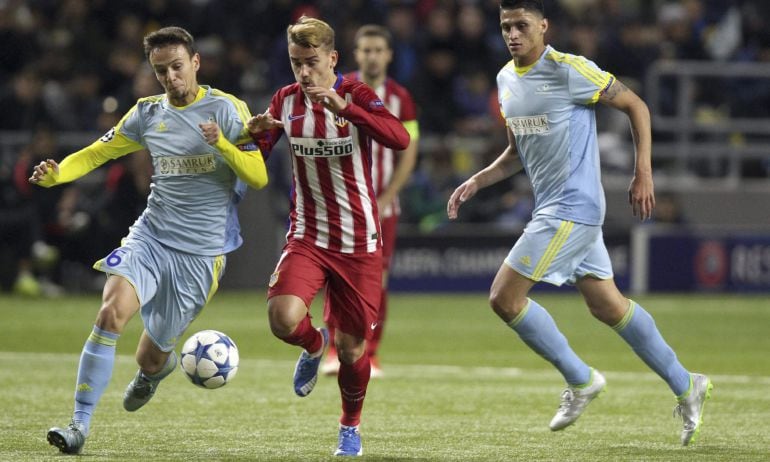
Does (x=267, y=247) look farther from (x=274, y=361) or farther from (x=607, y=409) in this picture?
(x=607, y=409)

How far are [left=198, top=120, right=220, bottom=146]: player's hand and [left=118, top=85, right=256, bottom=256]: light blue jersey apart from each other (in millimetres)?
455

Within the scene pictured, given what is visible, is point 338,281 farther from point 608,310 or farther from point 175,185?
point 608,310

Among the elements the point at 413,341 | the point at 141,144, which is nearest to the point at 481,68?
the point at 413,341

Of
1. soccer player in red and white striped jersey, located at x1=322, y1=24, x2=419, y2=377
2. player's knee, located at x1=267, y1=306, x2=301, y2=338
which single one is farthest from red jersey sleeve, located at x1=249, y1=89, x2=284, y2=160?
soccer player in red and white striped jersey, located at x1=322, y1=24, x2=419, y2=377

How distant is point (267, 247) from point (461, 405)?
9805 mm

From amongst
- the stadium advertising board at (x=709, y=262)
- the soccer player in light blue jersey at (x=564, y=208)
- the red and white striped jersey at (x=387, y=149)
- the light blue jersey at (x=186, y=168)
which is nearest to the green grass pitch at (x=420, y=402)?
the soccer player in light blue jersey at (x=564, y=208)

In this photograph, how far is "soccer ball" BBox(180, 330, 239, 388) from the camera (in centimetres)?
728

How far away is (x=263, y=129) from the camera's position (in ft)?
22.9

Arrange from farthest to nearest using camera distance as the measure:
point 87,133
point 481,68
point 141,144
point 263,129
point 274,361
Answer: point 481,68 → point 87,133 → point 274,361 → point 141,144 → point 263,129

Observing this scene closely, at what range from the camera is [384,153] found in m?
10.5

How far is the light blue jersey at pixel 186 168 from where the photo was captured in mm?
7305

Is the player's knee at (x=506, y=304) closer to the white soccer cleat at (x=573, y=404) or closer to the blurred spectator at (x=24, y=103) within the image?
the white soccer cleat at (x=573, y=404)

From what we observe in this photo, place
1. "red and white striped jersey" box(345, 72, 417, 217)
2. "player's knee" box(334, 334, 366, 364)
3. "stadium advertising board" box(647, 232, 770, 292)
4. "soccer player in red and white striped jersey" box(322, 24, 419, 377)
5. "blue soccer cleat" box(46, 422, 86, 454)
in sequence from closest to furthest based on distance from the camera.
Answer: "blue soccer cleat" box(46, 422, 86, 454) < "player's knee" box(334, 334, 366, 364) < "soccer player in red and white striped jersey" box(322, 24, 419, 377) < "red and white striped jersey" box(345, 72, 417, 217) < "stadium advertising board" box(647, 232, 770, 292)

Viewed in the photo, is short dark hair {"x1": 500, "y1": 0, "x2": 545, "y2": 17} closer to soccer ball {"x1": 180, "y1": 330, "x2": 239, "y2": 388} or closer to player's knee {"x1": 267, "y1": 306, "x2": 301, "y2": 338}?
player's knee {"x1": 267, "y1": 306, "x2": 301, "y2": 338}
